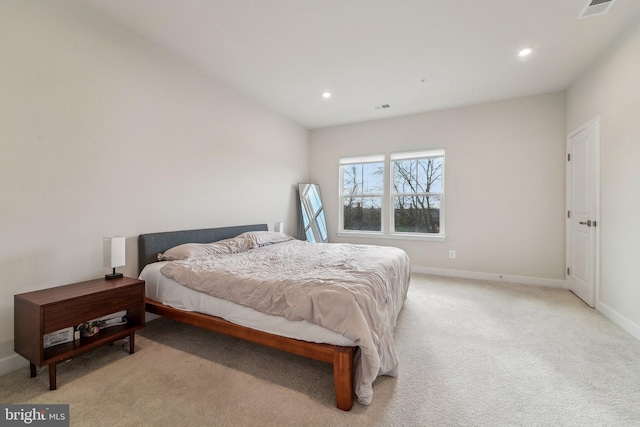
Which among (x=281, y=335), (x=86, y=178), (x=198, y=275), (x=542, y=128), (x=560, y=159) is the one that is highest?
(x=542, y=128)

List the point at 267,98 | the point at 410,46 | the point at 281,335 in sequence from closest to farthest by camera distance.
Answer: the point at 281,335
the point at 410,46
the point at 267,98

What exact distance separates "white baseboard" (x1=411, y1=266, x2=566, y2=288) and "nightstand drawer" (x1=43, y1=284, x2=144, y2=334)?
4.09 m

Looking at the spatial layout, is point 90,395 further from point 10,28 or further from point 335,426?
point 10,28

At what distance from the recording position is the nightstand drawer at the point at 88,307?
5.35ft

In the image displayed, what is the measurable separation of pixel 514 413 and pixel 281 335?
1.41m

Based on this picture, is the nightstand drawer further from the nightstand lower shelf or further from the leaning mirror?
the leaning mirror

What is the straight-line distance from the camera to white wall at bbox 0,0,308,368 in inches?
72.7

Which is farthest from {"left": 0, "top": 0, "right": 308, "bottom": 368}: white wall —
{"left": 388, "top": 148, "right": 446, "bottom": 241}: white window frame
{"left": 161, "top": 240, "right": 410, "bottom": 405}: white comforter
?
{"left": 388, "top": 148, "right": 446, "bottom": 241}: white window frame

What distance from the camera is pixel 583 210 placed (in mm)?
3266

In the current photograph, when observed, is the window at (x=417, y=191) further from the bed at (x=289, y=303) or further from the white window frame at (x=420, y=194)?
the bed at (x=289, y=303)

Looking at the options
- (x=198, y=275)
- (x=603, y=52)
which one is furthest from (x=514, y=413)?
(x=603, y=52)

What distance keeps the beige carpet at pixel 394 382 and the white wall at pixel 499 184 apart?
5.00 ft

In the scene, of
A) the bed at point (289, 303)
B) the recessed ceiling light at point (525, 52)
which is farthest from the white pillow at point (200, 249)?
the recessed ceiling light at point (525, 52)

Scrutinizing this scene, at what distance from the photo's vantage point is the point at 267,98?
4020mm
